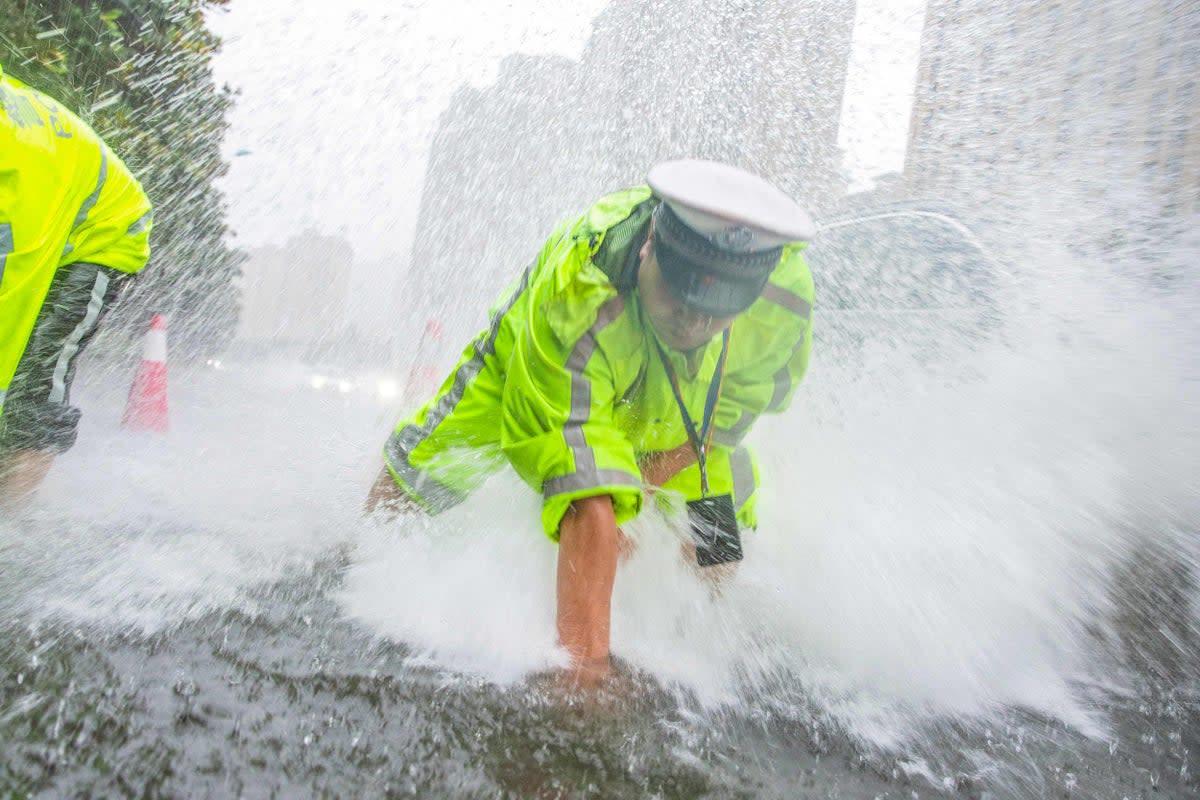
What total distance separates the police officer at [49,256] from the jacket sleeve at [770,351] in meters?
1.70

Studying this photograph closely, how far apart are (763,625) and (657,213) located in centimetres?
111

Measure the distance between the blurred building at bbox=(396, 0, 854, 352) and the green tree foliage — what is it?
6.56ft

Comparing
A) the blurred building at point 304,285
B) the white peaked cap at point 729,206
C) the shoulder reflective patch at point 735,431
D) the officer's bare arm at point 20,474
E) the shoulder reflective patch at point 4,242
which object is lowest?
the blurred building at point 304,285

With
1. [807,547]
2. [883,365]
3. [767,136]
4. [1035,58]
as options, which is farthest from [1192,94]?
[807,547]

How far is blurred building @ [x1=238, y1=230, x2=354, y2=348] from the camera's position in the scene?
7.60m

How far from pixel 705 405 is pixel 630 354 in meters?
0.31

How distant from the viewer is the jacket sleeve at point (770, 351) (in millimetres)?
2135

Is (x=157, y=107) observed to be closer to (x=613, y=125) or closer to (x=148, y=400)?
(x=148, y=400)

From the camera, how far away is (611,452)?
1869 mm

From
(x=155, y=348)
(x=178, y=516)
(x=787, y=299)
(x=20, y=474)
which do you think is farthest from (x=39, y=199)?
(x=155, y=348)

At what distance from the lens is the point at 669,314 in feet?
6.13

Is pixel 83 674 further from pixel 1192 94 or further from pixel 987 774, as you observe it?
pixel 1192 94

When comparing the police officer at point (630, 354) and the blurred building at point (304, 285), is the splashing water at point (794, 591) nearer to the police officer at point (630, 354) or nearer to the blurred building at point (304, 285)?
the police officer at point (630, 354)

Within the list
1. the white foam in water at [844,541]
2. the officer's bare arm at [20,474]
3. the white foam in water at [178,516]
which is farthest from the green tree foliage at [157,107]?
the white foam in water at [844,541]
